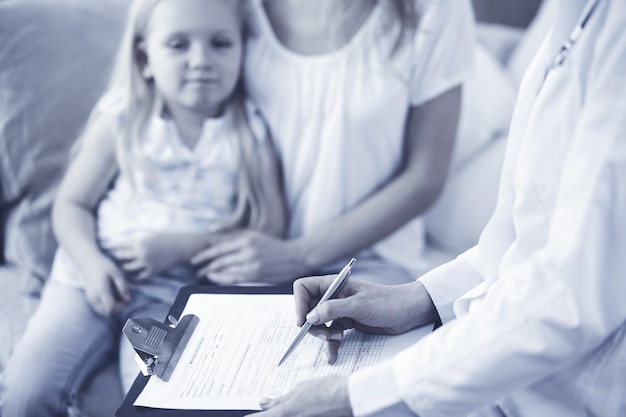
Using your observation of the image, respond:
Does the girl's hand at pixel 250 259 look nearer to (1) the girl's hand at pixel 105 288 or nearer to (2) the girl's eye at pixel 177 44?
(1) the girl's hand at pixel 105 288

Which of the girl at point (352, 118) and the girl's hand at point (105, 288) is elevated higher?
the girl at point (352, 118)

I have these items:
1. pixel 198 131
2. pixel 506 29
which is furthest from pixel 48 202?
pixel 506 29

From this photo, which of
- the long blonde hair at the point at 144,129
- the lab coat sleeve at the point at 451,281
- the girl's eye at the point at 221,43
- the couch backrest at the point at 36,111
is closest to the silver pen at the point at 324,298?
the lab coat sleeve at the point at 451,281

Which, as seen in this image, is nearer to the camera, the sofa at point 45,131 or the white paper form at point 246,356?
the white paper form at point 246,356

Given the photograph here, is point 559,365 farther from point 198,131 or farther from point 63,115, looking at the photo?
point 63,115

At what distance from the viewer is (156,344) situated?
0.78 m

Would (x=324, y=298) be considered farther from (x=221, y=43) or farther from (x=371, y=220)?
(x=221, y=43)

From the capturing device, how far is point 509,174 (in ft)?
2.37

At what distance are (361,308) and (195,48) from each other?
0.58 m

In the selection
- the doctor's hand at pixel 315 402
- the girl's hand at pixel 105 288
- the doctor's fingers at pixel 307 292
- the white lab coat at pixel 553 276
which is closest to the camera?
the white lab coat at pixel 553 276

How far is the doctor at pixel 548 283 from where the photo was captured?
0.58m

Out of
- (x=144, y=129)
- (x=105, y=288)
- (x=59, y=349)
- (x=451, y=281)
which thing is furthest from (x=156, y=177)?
(x=451, y=281)

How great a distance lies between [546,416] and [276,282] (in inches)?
22.2

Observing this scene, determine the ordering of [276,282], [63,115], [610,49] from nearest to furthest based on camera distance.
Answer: [610,49], [276,282], [63,115]
